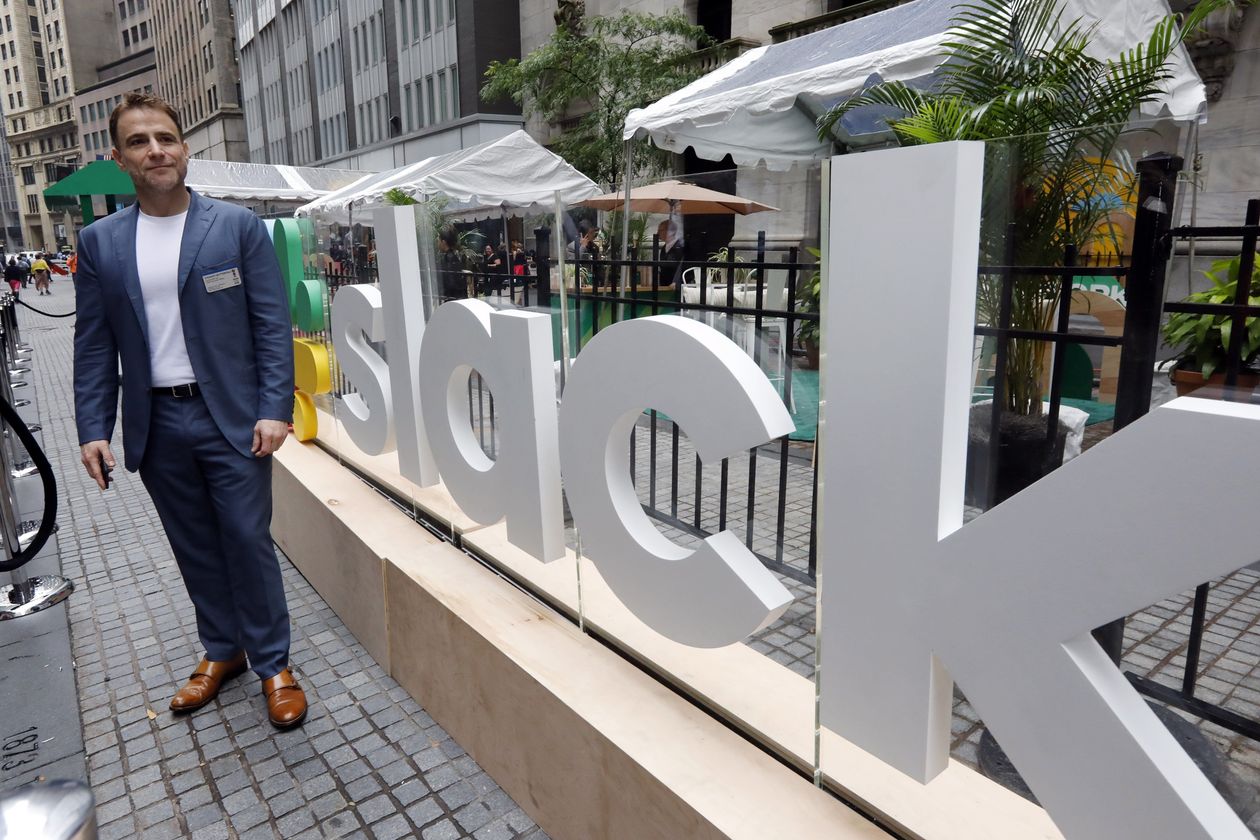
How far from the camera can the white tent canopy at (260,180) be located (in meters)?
16.9

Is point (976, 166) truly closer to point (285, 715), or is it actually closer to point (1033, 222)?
→ point (1033, 222)

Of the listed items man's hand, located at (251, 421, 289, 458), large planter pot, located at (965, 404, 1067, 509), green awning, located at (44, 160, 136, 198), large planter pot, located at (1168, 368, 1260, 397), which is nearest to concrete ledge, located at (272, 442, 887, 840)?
man's hand, located at (251, 421, 289, 458)

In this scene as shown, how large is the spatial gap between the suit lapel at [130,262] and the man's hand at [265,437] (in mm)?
463

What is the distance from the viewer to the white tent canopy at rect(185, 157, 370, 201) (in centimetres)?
1694

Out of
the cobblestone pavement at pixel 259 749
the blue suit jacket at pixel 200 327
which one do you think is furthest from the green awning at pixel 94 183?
the blue suit jacket at pixel 200 327

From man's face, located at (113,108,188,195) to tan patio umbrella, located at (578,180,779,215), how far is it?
4.62 feet

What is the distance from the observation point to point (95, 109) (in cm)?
8988

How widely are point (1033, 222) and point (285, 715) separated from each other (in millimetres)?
2881

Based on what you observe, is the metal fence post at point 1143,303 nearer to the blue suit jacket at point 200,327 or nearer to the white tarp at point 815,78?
the blue suit jacket at point 200,327

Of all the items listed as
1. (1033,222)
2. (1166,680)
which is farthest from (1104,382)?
(1166,680)

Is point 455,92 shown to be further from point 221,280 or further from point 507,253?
point 221,280

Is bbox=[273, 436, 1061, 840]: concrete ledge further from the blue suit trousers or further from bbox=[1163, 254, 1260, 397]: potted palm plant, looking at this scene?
bbox=[1163, 254, 1260, 397]: potted palm plant

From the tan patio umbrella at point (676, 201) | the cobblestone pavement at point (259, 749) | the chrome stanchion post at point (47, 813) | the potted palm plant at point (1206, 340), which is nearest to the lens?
the chrome stanchion post at point (47, 813)

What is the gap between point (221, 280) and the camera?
2.73 metres
